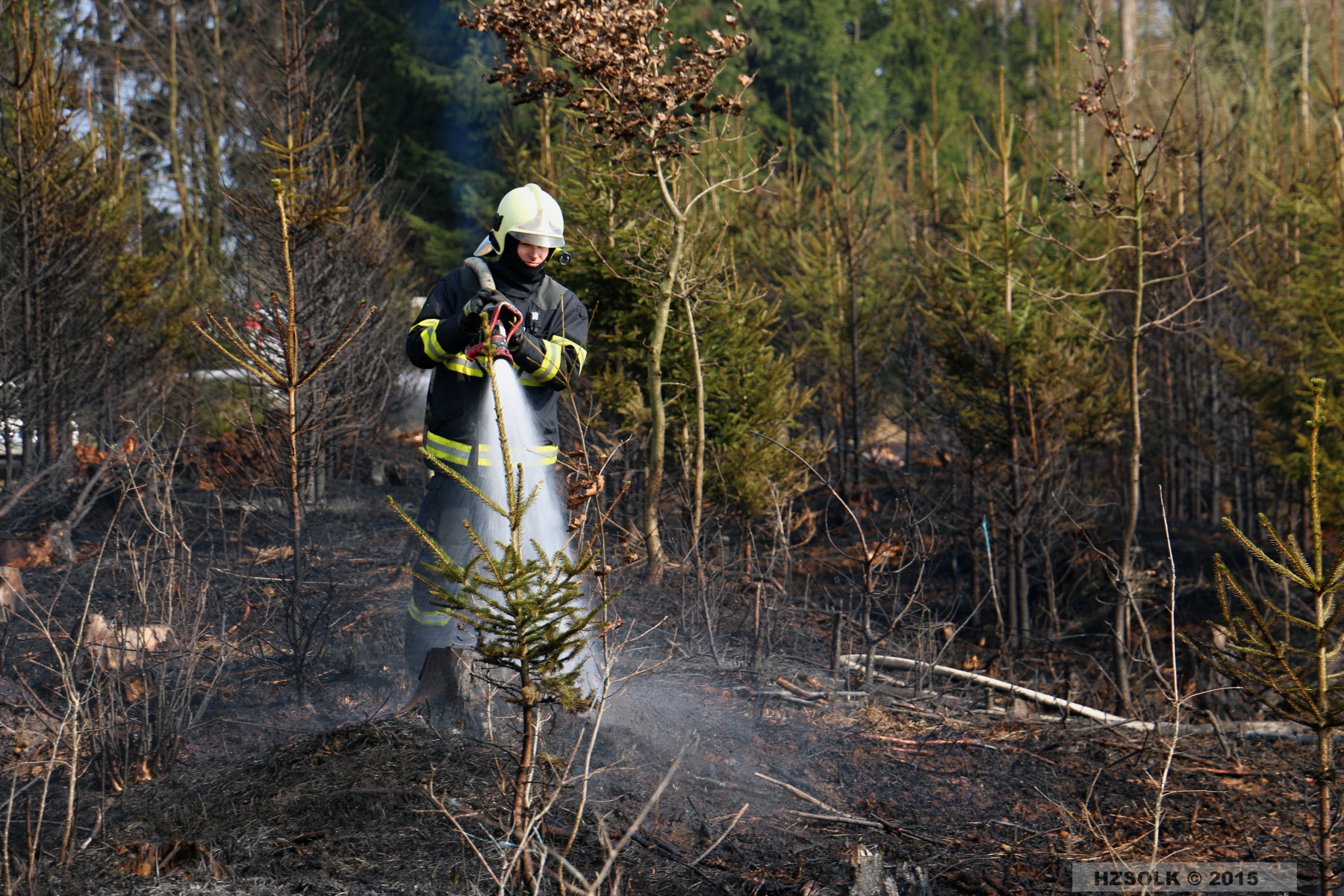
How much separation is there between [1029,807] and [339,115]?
7828 mm

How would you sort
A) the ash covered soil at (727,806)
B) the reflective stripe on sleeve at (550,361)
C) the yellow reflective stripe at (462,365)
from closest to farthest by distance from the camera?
the ash covered soil at (727,806), the reflective stripe on sleeve at (550,361), the yellow reflective stripe at (462,365)

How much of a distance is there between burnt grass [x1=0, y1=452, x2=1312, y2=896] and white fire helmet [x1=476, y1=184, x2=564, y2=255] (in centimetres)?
200

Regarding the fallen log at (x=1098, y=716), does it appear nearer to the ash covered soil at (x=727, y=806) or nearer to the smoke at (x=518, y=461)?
the ash covered soil at (x=727, y=806)

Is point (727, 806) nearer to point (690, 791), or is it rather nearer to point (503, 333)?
point (690, 791)

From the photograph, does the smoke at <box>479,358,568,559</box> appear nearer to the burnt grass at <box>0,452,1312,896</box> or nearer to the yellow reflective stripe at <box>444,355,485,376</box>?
the yellow reflective stripe at <box>444,355,485,376</box>

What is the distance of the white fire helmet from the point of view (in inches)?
173

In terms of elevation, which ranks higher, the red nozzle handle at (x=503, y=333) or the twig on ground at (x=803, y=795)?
the red nozzle handle at (x=503, y=333)

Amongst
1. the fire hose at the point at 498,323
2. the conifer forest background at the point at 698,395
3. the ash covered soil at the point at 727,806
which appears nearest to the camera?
the ash covered soil at the point at 727,806

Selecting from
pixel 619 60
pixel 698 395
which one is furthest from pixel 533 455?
pixel 619 60

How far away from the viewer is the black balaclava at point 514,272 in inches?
178

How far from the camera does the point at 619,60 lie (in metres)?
6.03

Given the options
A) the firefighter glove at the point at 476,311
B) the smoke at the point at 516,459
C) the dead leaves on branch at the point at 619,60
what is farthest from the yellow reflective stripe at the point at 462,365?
the dead leaves on branch at the point at 619,60

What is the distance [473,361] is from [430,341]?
0.64 feet

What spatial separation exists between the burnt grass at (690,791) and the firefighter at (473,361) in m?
0.79
